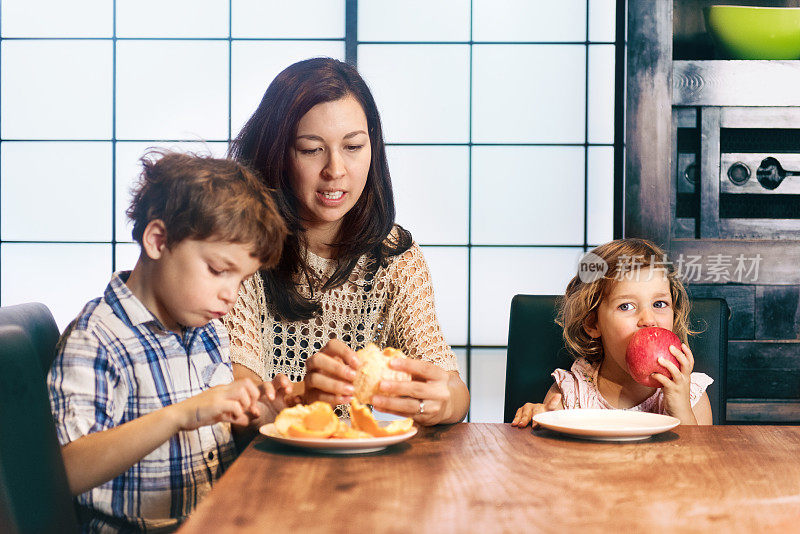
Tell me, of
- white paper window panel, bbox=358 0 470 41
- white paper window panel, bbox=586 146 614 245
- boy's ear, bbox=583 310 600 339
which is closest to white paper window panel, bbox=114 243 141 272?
white paper window panel, bbox=358 0 470 41

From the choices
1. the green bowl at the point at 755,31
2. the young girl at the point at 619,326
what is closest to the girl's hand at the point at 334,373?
the young girl at the point at 619,326

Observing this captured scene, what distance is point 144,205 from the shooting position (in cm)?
143

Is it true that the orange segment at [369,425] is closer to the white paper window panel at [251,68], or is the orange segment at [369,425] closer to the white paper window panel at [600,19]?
the white paper window panel at [251,68]

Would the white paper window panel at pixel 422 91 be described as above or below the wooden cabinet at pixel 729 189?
above

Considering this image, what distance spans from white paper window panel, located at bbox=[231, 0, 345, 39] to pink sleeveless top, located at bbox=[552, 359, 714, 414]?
6.65 ft

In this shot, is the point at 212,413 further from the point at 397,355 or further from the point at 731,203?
the point at 731,203

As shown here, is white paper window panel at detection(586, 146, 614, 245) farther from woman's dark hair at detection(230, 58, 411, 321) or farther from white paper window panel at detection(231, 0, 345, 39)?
woman's dark hair at detection(230, 58, 411, 321)

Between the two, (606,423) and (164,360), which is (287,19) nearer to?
(164,360)

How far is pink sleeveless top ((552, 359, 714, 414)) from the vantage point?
72.9 inches

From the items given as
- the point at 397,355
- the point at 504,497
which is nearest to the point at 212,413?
the point at 397,355

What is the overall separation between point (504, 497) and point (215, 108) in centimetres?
285

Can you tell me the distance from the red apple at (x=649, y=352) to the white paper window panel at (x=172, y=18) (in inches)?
95.3

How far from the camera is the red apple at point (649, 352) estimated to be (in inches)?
68.4

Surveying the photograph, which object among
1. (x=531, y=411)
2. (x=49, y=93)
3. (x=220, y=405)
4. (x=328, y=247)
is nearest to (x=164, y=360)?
(x=220, y=405)
